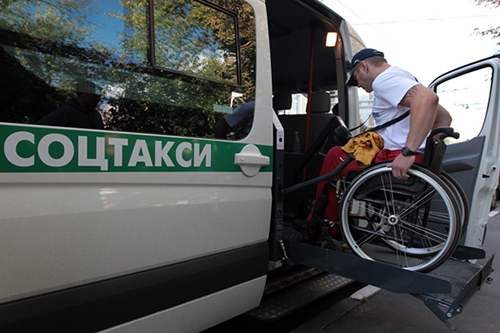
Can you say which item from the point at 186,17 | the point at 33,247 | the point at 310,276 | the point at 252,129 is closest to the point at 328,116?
the point at 310,276

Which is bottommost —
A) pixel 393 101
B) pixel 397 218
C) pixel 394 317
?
pixel 394 317

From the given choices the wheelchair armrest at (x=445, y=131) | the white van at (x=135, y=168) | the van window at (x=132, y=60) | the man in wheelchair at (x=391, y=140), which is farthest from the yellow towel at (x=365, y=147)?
the van window at (x=132, y=60)

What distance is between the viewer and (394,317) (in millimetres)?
3248

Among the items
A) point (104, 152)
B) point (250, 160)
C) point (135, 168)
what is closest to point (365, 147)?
point (250, 160)

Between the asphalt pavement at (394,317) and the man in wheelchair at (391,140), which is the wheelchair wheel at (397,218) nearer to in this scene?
the man in wheelchair at (391,140)

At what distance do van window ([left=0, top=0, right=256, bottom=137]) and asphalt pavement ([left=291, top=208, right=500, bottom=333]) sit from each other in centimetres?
208

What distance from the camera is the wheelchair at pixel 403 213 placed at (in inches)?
83.4

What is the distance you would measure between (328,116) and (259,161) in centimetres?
215

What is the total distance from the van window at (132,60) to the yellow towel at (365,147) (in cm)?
77

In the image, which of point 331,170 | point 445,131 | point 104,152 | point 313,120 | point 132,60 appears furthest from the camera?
point 313,120

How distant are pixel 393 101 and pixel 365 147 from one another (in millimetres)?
331

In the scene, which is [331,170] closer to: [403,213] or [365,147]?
[365,147]

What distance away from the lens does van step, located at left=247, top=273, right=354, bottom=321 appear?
8.14 feet

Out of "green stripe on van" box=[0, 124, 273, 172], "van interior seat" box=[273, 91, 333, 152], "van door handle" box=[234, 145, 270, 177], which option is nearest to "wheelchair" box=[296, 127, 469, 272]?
"van door handle" box=[234, 145, 270, 177]
